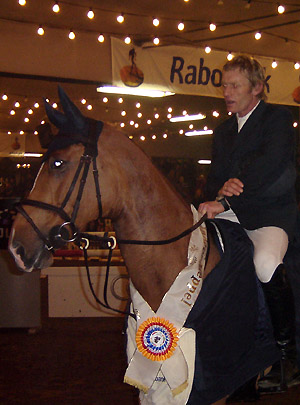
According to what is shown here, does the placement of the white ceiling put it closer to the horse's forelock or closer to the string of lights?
the string of lights

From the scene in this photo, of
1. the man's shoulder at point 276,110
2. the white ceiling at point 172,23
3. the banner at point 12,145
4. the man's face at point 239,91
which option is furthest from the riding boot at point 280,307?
the banner at point 12,145

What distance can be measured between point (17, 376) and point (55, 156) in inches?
141

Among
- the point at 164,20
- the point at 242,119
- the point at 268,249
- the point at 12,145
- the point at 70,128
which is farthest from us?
the point at 12,145

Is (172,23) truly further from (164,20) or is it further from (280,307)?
(280,307)

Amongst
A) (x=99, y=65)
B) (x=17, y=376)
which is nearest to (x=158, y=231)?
(x=17, y=376)

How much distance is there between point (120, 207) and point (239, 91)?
3.11ft

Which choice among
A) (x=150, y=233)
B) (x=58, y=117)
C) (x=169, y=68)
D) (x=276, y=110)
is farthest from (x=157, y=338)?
(x=169, y=68)

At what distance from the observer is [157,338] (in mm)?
2127

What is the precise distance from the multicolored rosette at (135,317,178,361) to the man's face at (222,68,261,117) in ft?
3.83

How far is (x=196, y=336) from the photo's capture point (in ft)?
7.14

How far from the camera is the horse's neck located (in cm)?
214

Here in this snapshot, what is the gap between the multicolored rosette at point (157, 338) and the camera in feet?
6.98

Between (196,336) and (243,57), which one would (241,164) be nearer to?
(243,57)

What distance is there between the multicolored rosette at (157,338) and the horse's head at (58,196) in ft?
1.62
